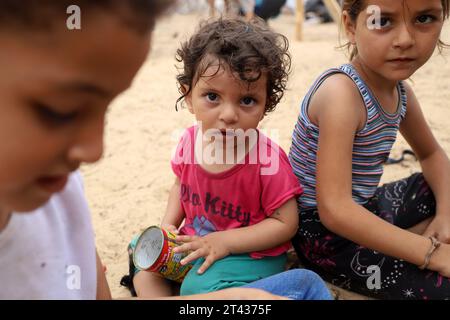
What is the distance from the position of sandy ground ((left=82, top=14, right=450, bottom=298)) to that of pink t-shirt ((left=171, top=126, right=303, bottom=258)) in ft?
1.21

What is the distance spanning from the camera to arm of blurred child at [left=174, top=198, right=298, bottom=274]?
4.79 ft

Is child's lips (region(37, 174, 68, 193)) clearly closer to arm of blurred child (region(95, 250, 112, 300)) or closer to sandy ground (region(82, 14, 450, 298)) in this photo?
arm of blurred child (region(95, 250, 112, 300))

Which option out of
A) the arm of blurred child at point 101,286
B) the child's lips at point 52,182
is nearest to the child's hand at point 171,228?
the arm of blurred child at point 101,286

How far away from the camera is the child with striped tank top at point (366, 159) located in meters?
1.43

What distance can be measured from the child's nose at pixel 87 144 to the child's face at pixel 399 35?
1096 millimetres

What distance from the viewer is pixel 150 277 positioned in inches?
62.7

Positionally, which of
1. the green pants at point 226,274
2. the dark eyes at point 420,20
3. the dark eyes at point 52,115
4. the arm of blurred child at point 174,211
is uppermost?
the dark eyes at point 420,20

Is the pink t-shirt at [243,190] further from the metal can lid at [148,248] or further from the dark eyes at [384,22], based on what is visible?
the dark eyes at [384,22]

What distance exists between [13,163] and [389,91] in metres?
1.33

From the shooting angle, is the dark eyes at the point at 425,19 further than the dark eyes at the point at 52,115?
Answer: Yes

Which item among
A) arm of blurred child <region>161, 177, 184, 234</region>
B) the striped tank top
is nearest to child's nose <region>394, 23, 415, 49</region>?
the striped tank top

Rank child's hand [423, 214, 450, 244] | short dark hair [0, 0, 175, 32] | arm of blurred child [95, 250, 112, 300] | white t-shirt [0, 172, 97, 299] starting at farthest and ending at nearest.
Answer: child's hand [423, 214, 450, 244] → arm of blurred child [95, 250, 112, 300] → white t-shirt [0, 172, 97, 299] → short dark hair [0, 0, 175, 32]

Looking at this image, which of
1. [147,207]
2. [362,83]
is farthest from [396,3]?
[147,207]
